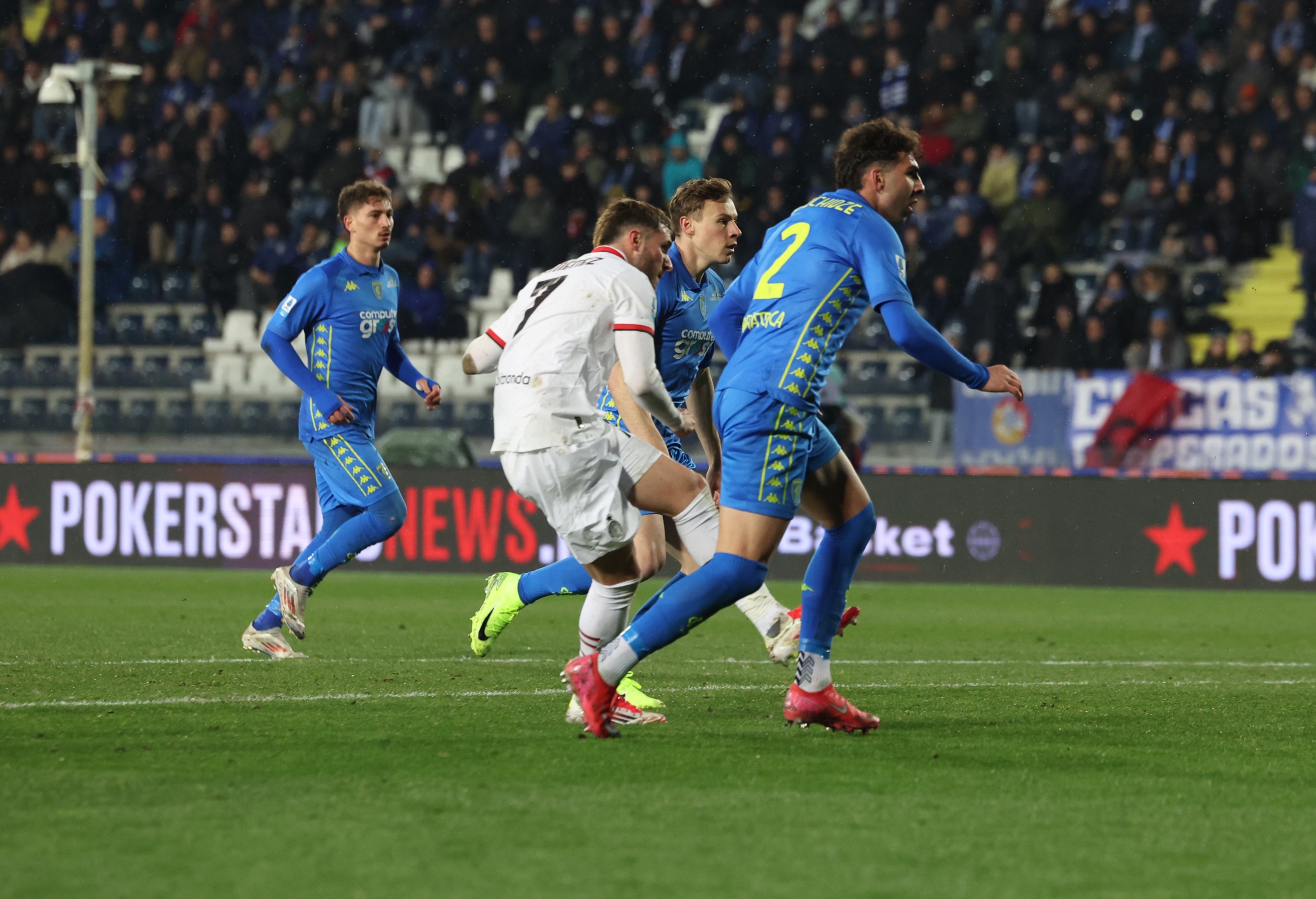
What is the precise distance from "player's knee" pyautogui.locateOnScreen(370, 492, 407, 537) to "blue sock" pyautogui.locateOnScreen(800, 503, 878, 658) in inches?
119

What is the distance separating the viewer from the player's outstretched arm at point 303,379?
26.5 ft

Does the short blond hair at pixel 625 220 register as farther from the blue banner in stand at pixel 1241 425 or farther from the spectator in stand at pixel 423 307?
the spectator in stand at pixel 423 307

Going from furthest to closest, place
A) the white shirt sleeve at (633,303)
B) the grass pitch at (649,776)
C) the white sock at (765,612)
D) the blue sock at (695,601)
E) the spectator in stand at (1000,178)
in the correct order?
the spectator in stand at (1000,178), the white sock at (765,612), the white shirt sleeve at (633,303), the blue sock at (695,601), the grass pitch at (649,776)

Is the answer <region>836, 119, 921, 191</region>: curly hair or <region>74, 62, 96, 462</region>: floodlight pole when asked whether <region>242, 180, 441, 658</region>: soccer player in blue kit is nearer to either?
<region>836, 119, 921, 191</region>: curly hair

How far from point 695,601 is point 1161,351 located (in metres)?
9.68

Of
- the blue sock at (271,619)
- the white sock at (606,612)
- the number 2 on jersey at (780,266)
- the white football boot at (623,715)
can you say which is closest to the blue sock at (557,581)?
the white sock at (606,612)

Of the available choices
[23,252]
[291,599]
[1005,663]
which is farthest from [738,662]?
[23,252]

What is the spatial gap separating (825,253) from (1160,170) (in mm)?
12132

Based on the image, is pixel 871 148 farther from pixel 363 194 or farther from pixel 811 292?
pixel 363 194

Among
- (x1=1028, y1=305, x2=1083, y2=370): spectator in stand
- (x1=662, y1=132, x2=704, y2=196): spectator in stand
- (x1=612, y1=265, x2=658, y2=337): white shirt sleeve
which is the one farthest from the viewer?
(x1=662, y1=132, x2=704, y2=196): spectator in stand

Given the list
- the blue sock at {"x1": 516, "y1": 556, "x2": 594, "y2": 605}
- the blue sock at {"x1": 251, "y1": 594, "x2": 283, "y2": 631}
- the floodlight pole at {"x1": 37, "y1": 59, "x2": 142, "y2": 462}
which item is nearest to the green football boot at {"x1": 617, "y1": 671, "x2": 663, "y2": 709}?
the blue sock at {"x1": 516, "y1": 556, "x2": 594, "y2": 605}

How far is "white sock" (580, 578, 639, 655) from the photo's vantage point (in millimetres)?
5777

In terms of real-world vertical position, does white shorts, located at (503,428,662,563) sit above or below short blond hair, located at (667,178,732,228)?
below

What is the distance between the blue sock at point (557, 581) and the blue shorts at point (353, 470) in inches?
59.1
